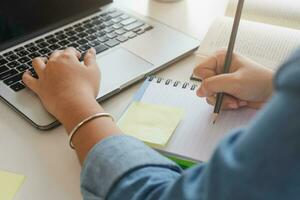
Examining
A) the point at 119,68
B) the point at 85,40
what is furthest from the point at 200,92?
the point at 85,40

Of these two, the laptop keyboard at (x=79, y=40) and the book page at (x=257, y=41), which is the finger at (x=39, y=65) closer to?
the laptop keyboard at (x=79, y=40)

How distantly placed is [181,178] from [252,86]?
0.31 metres

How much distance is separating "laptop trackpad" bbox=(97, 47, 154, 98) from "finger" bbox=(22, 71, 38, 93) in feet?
0.35

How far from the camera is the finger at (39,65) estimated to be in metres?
0.74

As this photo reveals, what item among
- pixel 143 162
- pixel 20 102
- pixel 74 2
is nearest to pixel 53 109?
pixel 20 102

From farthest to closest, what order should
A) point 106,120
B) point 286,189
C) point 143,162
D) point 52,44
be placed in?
point 52,44 < point 106,120 < point 143,162 < point 286,189

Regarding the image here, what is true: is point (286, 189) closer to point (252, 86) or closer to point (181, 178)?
point (181, 178)

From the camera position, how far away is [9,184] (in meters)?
0.61

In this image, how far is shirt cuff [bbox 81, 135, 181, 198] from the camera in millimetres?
501

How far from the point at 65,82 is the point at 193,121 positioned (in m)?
0.21

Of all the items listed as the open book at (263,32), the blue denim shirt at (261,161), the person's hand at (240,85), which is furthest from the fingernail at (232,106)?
the blue denim shirt at (261,161)

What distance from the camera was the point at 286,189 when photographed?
344mm

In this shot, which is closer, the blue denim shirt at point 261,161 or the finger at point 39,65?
the blue denim shirt at point 261,161

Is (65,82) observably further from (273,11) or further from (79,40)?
(273,11)
